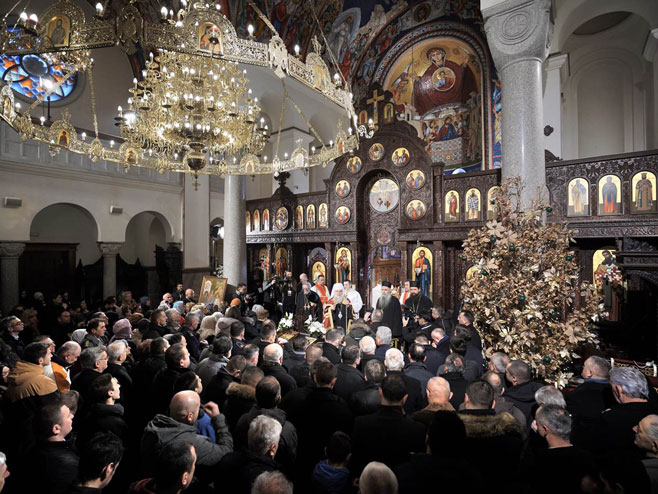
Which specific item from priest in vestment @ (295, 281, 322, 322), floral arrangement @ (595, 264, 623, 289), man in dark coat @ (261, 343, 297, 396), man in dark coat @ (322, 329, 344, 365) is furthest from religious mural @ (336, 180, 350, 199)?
man in dark coat @ (261, 343, 297, 396)

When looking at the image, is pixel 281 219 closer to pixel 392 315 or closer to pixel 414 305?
pixel 414 305

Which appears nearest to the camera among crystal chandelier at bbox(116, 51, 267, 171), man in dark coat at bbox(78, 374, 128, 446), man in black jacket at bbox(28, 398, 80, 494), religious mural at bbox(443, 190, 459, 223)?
man in black jacket at bbox(28, 398, 80, 494)

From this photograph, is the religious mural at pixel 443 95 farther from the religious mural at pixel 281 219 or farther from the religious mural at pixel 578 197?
the religious mural at pixel 578 197

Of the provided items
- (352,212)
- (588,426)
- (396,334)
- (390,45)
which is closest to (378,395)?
(588,426)

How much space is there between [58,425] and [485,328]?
5482mm

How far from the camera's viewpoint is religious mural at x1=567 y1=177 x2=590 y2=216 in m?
7.73

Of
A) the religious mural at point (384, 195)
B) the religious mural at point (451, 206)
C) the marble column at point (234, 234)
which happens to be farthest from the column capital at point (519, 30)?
the marble column at point (234, 234)

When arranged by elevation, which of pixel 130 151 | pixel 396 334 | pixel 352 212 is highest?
pixel 130 151

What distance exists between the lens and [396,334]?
26.0 feet

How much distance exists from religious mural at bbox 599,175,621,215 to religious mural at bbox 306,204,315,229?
26.5 feet

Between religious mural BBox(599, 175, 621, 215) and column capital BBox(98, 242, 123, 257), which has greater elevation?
religious mural BBox(599, 175, 621, 215)

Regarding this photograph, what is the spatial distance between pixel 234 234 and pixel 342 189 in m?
3.94

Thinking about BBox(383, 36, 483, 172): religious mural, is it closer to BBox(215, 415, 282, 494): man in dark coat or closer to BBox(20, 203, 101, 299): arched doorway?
BBox(20, 203, 101, 299): arched doorway

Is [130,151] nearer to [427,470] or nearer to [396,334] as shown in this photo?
[396,334]
